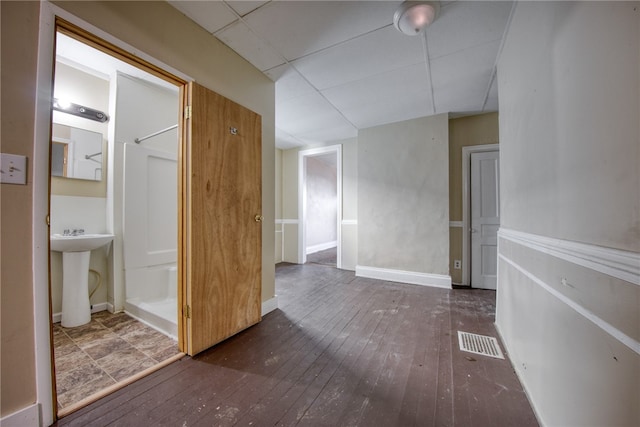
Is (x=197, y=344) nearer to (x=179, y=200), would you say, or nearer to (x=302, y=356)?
(x=302, y=356)

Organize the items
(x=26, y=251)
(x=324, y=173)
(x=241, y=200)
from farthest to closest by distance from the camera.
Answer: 1. (x=324, y=173)
2. (x=241, y=200)
3. (x=26, y=251)

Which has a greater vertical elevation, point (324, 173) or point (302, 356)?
point (324, 173)

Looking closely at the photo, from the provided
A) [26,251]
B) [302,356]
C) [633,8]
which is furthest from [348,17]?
[302,356]

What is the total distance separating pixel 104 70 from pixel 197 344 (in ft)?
9.09

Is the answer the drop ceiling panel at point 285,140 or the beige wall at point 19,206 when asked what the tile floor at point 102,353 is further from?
the drop ceiling panel at point 285,140

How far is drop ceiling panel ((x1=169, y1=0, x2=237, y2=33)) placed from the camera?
156 centimetres

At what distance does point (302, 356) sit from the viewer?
1678mm

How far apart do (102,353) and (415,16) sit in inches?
126

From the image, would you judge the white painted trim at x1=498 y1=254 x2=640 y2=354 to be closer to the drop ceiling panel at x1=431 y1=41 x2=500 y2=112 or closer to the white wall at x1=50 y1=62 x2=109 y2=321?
the drop ceiling panel at x1=431 y1=41 x2=500 y2=112

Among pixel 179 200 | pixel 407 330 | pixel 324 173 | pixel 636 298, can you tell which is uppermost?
pixel 324 173

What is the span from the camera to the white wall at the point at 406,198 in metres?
3.28

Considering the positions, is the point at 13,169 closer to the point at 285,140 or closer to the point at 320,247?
the point at 285,140

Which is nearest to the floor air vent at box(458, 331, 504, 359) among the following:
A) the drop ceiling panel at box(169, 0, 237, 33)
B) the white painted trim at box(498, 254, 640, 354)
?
the white painted trim at box(498, 254, 640, 354)

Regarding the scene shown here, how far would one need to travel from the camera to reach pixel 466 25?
172 centimetres
